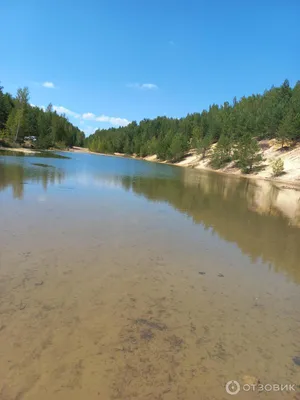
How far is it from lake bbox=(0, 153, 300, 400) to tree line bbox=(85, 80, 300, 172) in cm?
6860

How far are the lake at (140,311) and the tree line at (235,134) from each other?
68.6 metres

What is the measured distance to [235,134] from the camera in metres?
97.8

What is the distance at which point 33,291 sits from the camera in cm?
699

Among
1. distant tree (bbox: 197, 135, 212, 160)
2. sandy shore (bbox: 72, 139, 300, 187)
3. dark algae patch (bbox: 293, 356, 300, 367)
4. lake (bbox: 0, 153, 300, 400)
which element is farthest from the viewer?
distant tree (bbox: 197, 135, 212, 160)

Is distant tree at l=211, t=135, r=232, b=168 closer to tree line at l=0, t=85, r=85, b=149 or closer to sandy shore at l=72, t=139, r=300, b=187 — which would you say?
sandy shore at l=72, t=139, r=300, b=187

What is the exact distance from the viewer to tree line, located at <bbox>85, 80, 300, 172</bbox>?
75938 millimetres

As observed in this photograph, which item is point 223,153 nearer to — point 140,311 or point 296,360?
point 140,311

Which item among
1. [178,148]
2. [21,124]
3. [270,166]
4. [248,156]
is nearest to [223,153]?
[248,156]

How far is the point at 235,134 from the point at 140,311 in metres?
98.7

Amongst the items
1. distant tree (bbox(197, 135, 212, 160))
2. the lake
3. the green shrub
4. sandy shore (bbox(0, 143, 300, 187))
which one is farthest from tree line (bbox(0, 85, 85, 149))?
the lake

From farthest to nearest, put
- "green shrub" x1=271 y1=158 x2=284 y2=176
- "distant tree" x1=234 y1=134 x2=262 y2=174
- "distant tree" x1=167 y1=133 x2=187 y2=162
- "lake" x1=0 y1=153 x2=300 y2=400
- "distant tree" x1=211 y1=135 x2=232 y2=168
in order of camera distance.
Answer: "distant tree" x1=167 y1=133 x2=187 y2=162
"distant tree" x1=211 y1=135 x2=232 y2=168
"distant tree" x1=234 y1=134 x2=262 y2=174
"green shrub" x1=271 y1=158 x2=284 y2=176
"lake" x1=0 y1=153 x2=300 y2=400

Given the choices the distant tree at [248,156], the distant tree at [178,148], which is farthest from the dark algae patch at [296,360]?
the distant tree at [178,148]

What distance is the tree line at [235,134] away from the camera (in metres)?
75.9

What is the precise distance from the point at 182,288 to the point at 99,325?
292cm
